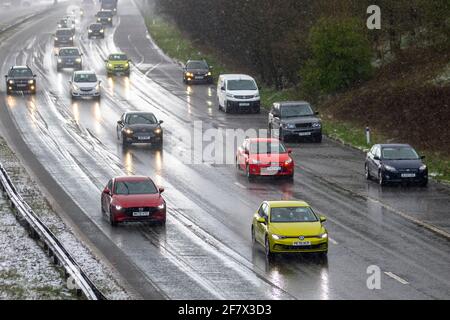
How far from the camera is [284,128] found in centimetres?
5022

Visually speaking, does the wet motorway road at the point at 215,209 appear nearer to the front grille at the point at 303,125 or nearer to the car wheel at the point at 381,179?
the car wheel at the point at 381,179

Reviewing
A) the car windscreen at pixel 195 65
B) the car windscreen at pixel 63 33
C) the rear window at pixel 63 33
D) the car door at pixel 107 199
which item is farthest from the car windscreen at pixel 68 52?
the car door at pixel 107 199

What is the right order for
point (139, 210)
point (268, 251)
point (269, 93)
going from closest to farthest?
point (268, 251) → point (139, 210) → point (269, 93)

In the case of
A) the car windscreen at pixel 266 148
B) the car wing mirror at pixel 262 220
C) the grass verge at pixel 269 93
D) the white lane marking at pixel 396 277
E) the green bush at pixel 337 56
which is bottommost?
the grass verge at pixel 269 93

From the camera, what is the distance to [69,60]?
8219cm

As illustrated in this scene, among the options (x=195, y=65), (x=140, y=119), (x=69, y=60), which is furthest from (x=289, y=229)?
(x=69, y=60)

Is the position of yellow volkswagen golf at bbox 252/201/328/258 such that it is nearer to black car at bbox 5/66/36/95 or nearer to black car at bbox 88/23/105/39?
black car at bbox 5/66/36/95

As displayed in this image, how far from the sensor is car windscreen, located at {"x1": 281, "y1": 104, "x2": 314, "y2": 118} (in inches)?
2024

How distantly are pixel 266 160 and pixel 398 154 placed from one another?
4537 millimetres

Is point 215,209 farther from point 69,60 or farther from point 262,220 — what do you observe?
point 69,60

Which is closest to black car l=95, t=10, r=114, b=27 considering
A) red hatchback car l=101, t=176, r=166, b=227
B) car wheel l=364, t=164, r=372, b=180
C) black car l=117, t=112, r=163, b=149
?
black car l=117, t=112, r=163, b=149

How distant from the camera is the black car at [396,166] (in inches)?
1519

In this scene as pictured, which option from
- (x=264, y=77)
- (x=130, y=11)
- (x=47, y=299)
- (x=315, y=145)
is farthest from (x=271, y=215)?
(x=130, y=11)

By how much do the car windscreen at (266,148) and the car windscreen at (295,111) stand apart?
954cm
